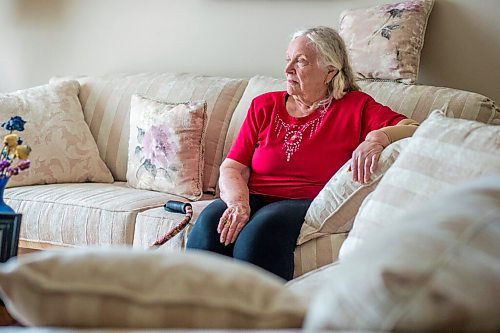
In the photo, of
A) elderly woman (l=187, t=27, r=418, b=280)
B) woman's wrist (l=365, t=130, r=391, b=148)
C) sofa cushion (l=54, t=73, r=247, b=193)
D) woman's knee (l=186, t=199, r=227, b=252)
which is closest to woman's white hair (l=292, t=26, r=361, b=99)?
elderly woman (l=187, t=27, r=418, b=280)

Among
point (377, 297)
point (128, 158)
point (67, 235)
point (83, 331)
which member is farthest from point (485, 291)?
point (128, 158)

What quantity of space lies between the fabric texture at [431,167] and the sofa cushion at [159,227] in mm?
1001

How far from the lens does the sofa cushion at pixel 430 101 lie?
3033 mm

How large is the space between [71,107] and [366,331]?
305cm

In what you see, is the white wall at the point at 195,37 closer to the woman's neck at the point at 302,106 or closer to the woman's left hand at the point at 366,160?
the woman's neck at the point at 302,106

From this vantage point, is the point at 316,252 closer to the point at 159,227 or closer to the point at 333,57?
the point at 159,227

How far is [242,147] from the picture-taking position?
2.98 meters

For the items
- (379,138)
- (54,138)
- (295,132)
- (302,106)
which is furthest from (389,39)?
(54,138)

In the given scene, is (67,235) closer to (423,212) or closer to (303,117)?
(303,117)

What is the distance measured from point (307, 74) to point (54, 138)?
127 centimetres

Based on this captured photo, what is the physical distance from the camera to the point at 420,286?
98 cm

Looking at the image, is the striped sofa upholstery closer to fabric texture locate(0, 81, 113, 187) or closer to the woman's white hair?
fabric texture locate(0, 81, 113, 187)

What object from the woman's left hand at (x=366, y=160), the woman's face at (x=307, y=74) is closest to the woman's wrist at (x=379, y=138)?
the woman's left hand at (x=366, y=160)

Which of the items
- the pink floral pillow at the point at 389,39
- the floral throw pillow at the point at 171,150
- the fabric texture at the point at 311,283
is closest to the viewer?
the fabric texture at the point at 311,283
